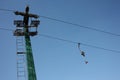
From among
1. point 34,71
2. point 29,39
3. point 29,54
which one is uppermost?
point 29,39

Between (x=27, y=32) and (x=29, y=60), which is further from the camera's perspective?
(x=27, y=32)

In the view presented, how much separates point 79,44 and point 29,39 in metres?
4.87

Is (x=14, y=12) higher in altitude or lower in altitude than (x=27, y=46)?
higher

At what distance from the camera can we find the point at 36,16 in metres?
24.0

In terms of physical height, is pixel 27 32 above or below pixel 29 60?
above

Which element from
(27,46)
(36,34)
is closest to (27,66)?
(27,46)

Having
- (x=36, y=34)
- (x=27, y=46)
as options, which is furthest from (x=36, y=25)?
(x=27, y=46)

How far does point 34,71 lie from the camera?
2150 cm

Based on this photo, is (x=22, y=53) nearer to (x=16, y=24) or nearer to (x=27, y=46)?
(x=27, y=46)

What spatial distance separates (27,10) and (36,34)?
2482mm

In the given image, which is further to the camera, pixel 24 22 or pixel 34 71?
pixel 24 22

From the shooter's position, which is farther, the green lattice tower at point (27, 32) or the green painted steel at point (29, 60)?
the green lattice tower at point (27, 32)

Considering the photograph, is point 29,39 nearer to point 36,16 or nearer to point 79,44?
point 36,16

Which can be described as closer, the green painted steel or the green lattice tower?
the green painted steel
